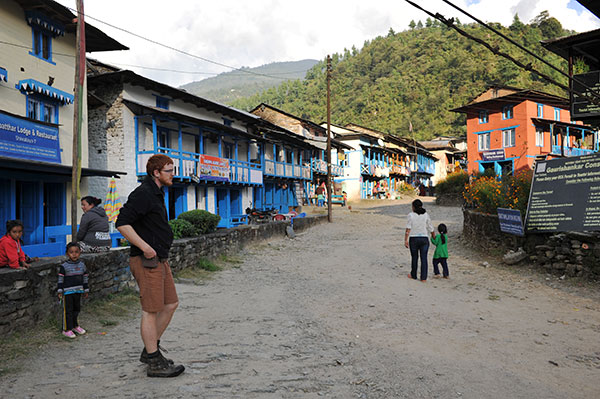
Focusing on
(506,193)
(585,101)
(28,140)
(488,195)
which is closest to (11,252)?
(28,140)

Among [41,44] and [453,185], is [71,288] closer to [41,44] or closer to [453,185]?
[41,44]

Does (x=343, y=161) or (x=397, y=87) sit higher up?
(x=397, y=87)

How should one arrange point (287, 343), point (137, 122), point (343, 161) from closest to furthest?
point (287, 343) → point (137, 122) → point (343, 161)

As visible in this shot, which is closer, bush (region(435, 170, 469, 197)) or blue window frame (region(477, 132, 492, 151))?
bush (region(435, 170, 469, 197))

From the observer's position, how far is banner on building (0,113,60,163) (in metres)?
11.5

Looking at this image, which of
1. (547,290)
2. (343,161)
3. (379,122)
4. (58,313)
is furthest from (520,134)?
(379,122)

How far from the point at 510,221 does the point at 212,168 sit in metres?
14.2

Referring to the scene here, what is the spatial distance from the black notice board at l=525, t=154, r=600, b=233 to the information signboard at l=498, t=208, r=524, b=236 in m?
0.23

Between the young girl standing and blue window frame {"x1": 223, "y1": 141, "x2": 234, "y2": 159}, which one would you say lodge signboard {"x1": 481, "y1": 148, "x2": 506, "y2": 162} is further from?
the young girl standing

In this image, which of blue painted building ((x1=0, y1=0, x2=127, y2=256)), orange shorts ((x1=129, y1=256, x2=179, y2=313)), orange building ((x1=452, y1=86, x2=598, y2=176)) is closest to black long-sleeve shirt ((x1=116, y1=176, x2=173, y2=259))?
orange shorts ((x1=129, y1=256, x2=179, y2=313))

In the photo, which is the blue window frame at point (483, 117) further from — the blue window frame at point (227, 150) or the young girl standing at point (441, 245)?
the young girl standing at point (441, 245)

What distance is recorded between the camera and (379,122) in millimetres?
80125

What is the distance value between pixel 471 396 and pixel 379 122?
7955 centimetres

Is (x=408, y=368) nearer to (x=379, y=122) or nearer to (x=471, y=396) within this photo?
(x=471, y=396)
